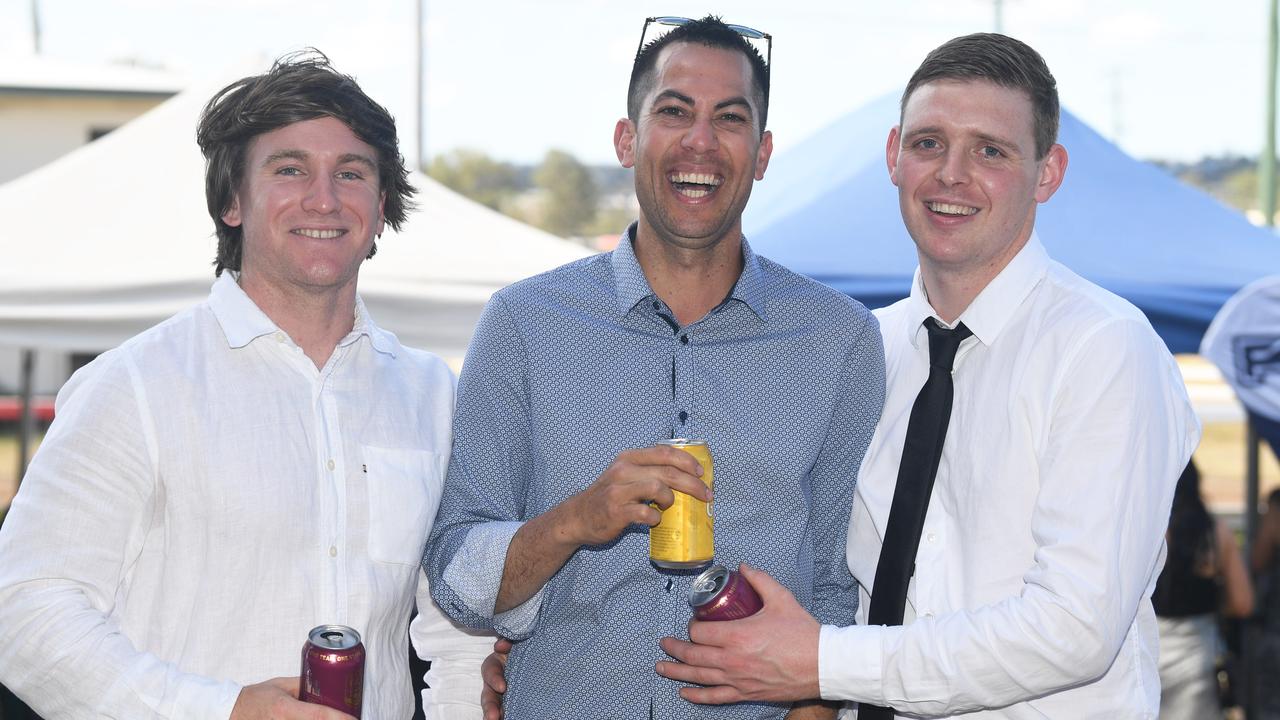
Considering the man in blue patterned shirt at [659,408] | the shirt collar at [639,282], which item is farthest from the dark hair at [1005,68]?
the shirt collar at [639,282]

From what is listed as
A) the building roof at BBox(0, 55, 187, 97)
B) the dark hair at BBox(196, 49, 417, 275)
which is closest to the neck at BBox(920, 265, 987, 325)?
the dark hair at BBox(196, 49, 417, 275)

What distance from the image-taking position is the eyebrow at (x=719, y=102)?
8.20 feet

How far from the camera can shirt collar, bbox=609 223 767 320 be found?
8.17 feet

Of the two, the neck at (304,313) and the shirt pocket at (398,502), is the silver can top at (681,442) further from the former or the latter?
the neck at (304,313)

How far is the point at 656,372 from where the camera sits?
8.04ft

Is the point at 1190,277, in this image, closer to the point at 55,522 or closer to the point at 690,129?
the point at 690,129

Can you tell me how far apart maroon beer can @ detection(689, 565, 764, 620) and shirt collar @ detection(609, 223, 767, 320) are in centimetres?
61

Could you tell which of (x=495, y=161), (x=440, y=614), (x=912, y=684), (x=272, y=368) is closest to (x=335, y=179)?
(x=272, y=368)

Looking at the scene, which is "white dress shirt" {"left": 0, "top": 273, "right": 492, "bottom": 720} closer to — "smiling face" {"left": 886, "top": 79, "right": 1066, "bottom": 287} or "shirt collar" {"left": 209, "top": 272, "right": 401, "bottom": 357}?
"shirt collar" {"left": 209, "top": 272, "right": 401, "bottom": 357}

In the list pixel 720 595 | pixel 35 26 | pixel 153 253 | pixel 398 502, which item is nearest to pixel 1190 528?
pixel 720 595

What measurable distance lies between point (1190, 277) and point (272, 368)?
13.3ft

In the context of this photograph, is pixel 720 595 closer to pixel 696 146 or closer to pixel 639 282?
pixel 639 282

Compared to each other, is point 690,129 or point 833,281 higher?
point 690,129

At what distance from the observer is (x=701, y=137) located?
246cm
